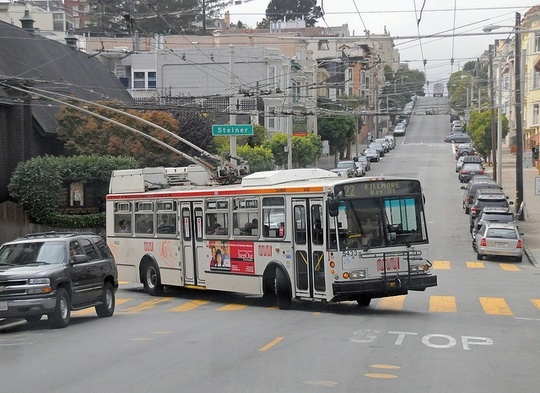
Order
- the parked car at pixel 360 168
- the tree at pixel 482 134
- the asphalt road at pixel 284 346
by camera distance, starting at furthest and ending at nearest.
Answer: the tree at pixel 482 134, the parked car at pixel 360 168, the asphalt road at pixel 284 346

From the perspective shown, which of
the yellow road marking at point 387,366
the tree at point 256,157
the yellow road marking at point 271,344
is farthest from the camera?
the tree at point 256,157

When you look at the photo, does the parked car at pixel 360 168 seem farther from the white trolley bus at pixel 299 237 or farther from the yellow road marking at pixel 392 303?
the white trolley bus at pixel 299 237

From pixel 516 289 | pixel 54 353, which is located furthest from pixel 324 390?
pixel 516 289

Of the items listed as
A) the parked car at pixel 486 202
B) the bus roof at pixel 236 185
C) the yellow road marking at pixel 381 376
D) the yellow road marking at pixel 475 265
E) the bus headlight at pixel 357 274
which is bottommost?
the yellow road marking at pixel 475 265

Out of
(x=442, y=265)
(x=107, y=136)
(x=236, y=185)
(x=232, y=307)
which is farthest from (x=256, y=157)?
(x=232, y=307)

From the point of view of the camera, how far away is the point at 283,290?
20453mm

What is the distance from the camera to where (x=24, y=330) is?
18.7 metres

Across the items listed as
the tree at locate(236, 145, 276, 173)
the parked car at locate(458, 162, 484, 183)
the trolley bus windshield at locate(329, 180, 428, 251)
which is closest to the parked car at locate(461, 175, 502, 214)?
the tree at locate(236, 145, 276, 173)

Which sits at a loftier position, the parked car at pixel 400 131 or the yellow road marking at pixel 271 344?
the parked car at pixel 400 131

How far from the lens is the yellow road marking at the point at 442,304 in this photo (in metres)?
21.4

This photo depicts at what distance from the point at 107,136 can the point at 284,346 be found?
1286 inches

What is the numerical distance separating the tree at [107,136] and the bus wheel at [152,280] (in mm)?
19558

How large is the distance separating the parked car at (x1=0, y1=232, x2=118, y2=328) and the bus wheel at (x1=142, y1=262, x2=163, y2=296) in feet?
15.4

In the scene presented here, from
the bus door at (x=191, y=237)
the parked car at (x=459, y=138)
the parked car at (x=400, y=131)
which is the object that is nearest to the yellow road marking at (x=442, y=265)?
the bus door at (x=191, y=237)
